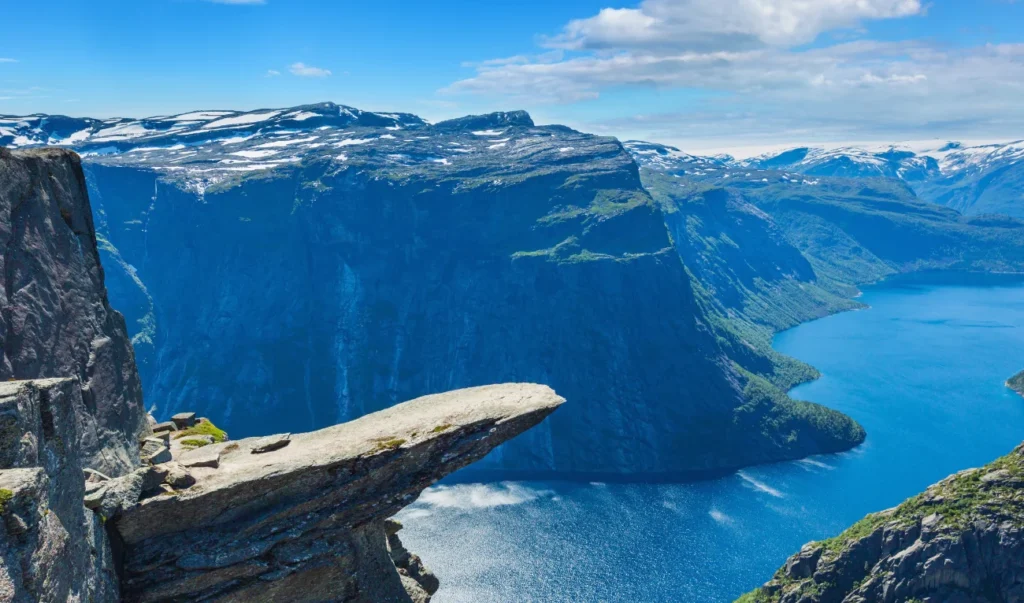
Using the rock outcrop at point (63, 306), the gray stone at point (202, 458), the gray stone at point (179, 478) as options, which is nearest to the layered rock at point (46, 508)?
the rock outcrop at point (63, 306)

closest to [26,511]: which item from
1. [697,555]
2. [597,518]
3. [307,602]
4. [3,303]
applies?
[3,303]

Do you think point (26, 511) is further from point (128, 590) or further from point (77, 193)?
point (77, 193)

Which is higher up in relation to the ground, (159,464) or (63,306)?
(63,306)

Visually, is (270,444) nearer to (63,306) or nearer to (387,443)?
(387,443)

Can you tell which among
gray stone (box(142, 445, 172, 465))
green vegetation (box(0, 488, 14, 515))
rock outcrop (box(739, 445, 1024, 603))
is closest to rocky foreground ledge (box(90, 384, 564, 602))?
gray stone (box(142, 445, 172, 465))

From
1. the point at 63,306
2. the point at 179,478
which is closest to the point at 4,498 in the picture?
the point at 179,478
